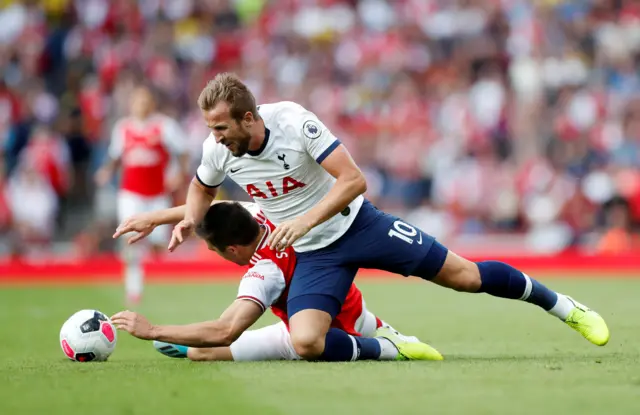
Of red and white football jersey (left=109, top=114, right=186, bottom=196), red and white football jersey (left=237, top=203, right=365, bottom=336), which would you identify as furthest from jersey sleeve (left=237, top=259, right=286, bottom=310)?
red and white football jersey (left=109, top=114, right=186, bottom=196)

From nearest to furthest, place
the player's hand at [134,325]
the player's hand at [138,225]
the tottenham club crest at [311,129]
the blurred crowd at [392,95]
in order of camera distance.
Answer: the player's hand at [134,325] → the tottenham club crest at [311,129] → the player's hand at [138,225] → the blurred crowd at [392,95]

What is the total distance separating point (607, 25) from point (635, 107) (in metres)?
2.16

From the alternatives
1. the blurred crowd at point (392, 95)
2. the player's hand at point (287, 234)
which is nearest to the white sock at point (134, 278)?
the blurred crowd at point (392, 95)

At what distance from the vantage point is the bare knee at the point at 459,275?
709 centimetres

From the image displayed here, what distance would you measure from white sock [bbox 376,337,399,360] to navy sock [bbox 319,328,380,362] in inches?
1.2

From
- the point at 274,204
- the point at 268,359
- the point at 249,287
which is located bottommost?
the point at 268,359

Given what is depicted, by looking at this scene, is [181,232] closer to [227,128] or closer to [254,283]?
[254,283]

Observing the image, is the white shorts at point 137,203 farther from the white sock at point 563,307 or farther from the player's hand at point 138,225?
the white sock at point 563,307

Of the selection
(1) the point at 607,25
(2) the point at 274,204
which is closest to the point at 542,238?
(1) the point at 607,25

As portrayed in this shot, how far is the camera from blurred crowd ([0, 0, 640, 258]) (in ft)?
57.9

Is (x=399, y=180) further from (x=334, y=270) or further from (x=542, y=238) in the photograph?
(x=334, y=270)

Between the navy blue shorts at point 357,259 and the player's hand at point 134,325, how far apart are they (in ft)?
3.19

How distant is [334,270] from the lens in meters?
7.08

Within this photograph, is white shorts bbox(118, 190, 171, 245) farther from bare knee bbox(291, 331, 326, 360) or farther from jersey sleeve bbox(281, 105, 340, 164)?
bare knee bbox(291, 331, 326, 360)
